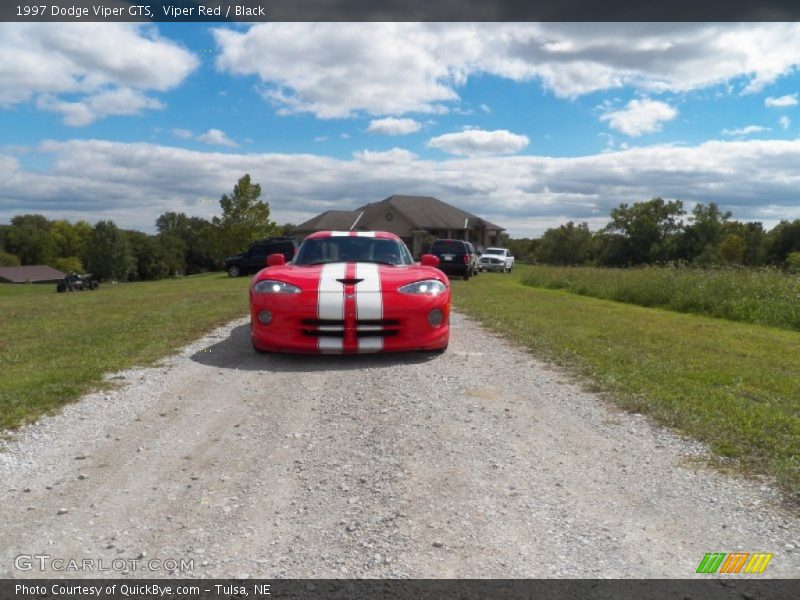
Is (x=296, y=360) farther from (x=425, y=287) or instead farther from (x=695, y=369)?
(x=695, y=369)

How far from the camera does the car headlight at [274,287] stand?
7484mm

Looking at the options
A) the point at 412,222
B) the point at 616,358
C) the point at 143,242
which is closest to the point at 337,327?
the point at 616,358

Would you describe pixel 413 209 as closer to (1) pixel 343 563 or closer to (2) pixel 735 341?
(2) pixel 735 341

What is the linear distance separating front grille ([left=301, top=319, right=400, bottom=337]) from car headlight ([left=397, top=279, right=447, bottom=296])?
476mm

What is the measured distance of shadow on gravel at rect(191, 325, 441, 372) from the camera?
23.5 feet

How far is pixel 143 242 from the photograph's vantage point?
3602 inches

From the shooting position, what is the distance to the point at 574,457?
426 centimetres

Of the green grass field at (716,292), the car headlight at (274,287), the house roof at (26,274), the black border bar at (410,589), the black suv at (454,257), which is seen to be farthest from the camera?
the house roof at (26,274)

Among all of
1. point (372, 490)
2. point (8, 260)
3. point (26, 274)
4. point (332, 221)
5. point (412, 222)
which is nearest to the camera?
point (372, 490)

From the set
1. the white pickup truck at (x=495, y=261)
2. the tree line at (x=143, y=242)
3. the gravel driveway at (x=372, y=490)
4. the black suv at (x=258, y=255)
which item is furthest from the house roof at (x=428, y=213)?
the gravel driveway at (x=372, y=490)

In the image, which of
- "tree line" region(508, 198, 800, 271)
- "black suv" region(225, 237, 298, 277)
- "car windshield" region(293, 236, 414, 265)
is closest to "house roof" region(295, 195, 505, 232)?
"tree line" region(508, 198, 800, 271)

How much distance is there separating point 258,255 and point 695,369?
1112 inches

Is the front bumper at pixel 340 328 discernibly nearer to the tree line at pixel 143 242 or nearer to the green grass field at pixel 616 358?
the green grass field at pixel 616 358

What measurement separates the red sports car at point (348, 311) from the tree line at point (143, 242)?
142ft
